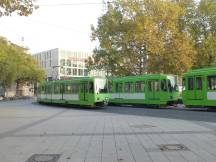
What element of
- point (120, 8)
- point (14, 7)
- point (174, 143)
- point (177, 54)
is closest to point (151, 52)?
point (177, 54)

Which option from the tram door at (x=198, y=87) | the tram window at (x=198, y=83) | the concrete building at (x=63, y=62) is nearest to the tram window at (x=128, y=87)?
the tram door at (x=198, y=87)

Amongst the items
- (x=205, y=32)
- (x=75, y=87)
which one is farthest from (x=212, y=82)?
(x=205, y=32)

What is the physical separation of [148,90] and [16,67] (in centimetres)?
4849

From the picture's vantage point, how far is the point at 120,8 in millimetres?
50562

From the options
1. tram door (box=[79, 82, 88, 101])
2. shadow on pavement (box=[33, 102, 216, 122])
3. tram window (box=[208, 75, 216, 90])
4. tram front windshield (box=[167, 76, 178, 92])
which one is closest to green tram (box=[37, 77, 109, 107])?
tram door (box=[79, 82, 88, 101])

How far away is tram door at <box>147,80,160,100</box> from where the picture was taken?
37.0m

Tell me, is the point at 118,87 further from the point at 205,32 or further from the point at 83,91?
the point at 205,32

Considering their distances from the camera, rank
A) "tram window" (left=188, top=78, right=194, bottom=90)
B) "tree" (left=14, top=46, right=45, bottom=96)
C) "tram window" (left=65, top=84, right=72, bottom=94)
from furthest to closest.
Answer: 1. "tree" (left=14, top=46, right=45, bottom=96)
2. "tram window" (left=65, top=84, right=72, bottom=94)
3. "tram window" (left=188, top=78, right=194, bottom=90)

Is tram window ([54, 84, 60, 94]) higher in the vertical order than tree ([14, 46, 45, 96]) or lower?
lower

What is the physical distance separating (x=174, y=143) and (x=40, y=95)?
144 feet

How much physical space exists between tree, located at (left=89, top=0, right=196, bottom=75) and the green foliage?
19.9 m

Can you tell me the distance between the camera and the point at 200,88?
1219 inches

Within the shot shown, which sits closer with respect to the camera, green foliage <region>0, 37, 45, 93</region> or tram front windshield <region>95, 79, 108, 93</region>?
tram front windshield <region>95, 79, 108, 93</region>

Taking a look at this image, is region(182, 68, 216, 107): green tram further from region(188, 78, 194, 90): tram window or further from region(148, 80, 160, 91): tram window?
region(148, 80, 160, 91): tram window
